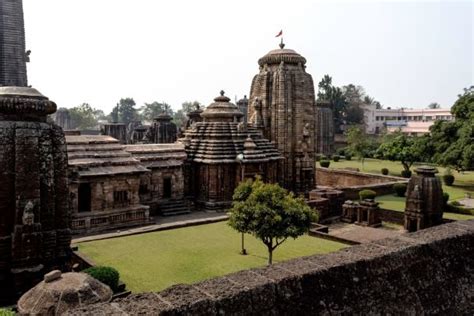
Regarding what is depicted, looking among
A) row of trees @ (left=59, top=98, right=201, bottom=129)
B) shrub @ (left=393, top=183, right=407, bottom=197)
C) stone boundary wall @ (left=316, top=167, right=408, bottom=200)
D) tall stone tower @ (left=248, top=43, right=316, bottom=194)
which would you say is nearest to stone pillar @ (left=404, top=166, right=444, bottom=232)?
stone boundary wall @ (left=316, top=167, right=408, bottom=200)

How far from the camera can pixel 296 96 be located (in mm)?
29625

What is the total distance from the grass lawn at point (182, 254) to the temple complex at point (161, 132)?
24.8m

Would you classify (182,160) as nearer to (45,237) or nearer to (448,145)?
(45,237)

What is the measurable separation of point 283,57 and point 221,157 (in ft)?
31.0

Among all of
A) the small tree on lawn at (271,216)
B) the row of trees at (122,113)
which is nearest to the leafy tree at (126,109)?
the row of trees at (122,113)

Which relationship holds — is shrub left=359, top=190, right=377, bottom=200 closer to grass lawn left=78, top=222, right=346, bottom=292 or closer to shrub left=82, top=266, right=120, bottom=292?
grass lawn left=78, top=222, right=346, bottom=292

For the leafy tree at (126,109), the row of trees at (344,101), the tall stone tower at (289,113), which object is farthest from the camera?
the leafy tree at (126,109)

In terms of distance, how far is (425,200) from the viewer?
20.0 metres

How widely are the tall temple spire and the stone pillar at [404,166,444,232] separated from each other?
22097 mm

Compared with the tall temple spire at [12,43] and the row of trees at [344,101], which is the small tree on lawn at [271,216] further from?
the row of trees at [344,101]

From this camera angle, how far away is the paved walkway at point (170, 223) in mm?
17870

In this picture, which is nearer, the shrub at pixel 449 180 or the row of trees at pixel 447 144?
the row of trees at pixel 447 144

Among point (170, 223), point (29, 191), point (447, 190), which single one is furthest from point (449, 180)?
point (29, 191)

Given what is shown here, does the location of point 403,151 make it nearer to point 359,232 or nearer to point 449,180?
point 449,180
